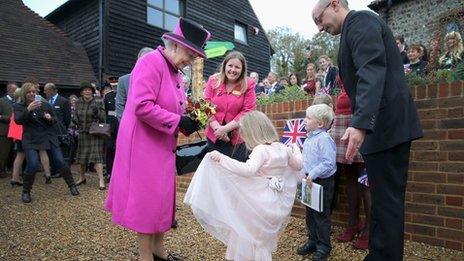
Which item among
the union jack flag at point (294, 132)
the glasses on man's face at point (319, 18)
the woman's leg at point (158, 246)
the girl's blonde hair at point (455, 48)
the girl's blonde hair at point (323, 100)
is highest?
the girl's blonde hair at point (455, 48)

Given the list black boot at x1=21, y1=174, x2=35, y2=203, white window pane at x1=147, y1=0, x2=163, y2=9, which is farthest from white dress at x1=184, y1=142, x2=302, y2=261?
white window pane at x1=147, y1=0, x2=163, y2=9

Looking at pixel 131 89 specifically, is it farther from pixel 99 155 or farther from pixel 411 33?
pixel 411 33

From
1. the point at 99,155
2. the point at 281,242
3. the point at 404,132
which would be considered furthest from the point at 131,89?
the point at 99,155

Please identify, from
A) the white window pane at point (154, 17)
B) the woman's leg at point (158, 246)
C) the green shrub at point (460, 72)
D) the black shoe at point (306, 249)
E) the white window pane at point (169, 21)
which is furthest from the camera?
the white window pane at point (169, 21)

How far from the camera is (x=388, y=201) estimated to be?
2.39 m

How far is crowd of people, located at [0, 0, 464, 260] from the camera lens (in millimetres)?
2398

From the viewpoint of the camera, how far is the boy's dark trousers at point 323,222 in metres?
3.48

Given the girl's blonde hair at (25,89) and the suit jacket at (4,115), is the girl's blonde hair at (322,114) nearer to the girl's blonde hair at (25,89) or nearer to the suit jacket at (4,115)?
the girl's blonde hair at (25,89)

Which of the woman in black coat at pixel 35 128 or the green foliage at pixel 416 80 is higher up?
the green foliage at pixel 416 80

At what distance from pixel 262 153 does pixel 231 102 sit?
144 cm

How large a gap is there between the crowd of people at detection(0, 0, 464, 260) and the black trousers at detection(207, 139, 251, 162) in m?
0.01

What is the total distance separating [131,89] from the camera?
9.52 feet

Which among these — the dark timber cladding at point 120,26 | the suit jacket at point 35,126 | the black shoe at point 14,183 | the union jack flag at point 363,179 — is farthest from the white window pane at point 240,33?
the union jack flag at point 363,179

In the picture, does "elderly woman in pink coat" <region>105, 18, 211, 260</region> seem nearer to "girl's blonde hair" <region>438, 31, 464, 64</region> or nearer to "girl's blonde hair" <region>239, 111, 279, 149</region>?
"girl's blonde hair" <region>239, 111, 279, 149</region>
